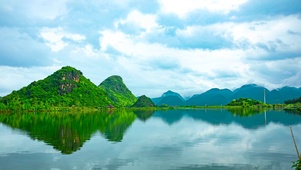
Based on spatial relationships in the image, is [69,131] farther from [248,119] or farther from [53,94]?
[53,94]

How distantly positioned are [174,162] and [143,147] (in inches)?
308

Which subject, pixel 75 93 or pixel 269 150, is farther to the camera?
pixel 75 93

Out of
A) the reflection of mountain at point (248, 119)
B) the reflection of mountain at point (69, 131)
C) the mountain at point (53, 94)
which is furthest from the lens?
the mountain at point (53, 94)

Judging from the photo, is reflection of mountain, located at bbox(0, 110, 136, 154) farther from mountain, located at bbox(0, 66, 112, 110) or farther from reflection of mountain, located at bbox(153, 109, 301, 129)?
mountain, located at bbox(0, 66, 112, 110)

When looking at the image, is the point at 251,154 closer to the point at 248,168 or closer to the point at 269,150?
→ the point at 269,150

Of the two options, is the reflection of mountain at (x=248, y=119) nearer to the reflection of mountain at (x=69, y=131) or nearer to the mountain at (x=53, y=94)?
the reflection of mountain at (x=69, y=131)

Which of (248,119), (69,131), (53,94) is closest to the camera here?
(69,131)

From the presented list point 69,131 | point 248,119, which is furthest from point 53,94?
point 69,131

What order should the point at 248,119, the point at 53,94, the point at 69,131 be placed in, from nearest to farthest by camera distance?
the point at 69,131, the point at 248,119, the point at 53,94

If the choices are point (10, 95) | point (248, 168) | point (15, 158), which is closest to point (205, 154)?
point (248, 168)

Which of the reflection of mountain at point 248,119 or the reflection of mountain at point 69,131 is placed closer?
the reflection of mountain at point 69,131

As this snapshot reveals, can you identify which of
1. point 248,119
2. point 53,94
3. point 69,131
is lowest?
point 69,131

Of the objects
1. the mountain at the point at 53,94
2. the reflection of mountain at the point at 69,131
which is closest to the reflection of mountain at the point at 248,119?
the reflection of mountain at the point at 69,131

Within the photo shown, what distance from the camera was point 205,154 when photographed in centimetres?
2373
